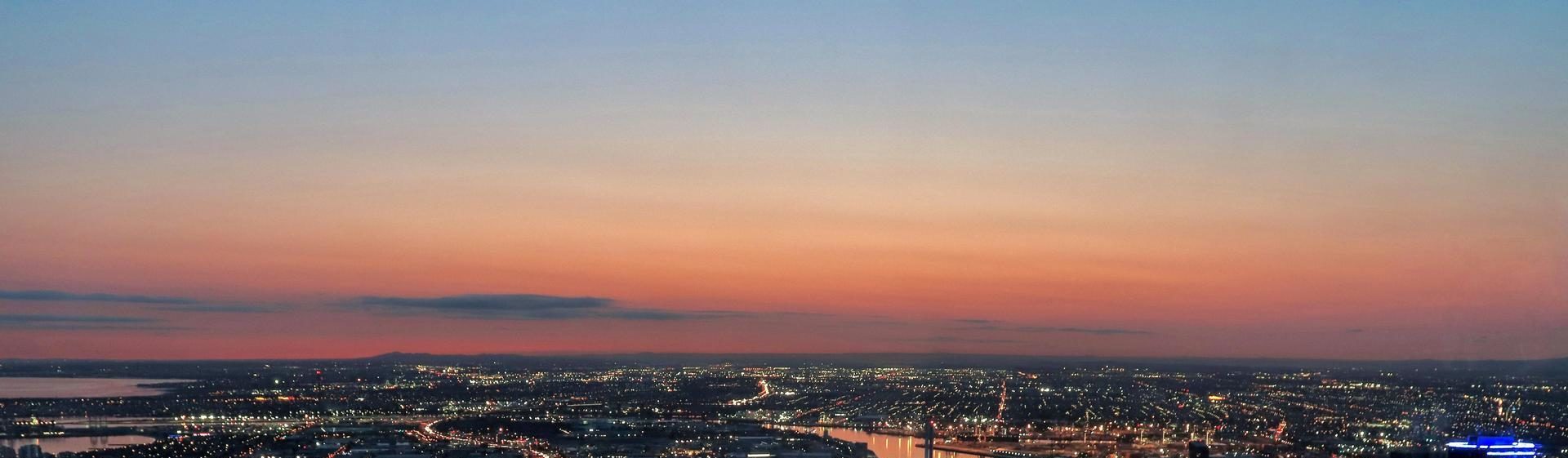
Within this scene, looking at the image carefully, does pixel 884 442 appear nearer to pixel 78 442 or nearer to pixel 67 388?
pixel 78 442

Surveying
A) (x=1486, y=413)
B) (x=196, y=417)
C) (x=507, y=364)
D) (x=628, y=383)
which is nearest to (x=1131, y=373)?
(x=628, y=383)

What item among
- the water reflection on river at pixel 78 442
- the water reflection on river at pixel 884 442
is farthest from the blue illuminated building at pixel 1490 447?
the water reflection on river at pixel 78 442

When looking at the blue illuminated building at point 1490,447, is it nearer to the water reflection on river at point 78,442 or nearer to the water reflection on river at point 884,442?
the water reflection on river at point 884,442

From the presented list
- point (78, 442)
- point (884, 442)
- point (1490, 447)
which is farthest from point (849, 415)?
point (1490, 447)

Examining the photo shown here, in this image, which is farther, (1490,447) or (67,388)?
(67,388)

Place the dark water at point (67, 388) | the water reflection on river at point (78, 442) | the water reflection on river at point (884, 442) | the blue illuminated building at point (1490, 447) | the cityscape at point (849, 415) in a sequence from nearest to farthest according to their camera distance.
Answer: the blue illuminated building at point (1490, 447) < the cityscape at point (849, 415) < the water reflection on river at point (78, 442) < the water reflection on river at point (884, 442) < the dark water at point (67, 388)

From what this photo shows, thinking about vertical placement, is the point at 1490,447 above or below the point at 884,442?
above
